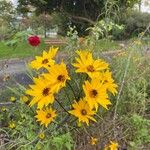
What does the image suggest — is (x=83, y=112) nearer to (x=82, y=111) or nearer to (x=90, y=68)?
(x=82, y=111)

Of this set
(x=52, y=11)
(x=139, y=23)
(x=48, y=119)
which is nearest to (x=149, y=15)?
(x=139, y=23)

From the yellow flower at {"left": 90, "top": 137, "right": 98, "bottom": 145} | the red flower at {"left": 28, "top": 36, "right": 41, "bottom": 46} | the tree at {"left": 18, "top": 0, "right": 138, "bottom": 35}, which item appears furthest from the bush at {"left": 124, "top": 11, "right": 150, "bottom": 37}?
the yellow flower at {"left": 90, "top": 137, "right": 98, "bottom": 145}

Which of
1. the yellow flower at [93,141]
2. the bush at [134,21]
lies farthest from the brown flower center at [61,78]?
the bush at [134,21]

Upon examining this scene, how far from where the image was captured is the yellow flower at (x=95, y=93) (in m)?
2.88

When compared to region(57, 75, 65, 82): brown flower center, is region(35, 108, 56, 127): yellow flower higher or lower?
lower

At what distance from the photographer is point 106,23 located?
5.34 metres

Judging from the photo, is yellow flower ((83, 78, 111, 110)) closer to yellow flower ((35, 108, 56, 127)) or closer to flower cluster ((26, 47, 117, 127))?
flower cluster ((26, 47, 117, 127))

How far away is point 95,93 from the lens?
9.45 feet

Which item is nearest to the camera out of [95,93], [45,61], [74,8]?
[95,93]

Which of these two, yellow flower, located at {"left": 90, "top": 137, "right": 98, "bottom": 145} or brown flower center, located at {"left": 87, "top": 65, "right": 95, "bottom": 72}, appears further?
yellow flower, located at {"left": 90, "top": 137, "right": 98, "bottom": 145}

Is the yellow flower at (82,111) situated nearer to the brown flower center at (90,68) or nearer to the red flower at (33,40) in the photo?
the brown flower center at (90,68)

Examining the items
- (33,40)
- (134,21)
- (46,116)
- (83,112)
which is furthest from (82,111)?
(134,21)

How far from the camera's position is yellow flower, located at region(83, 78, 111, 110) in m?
2.88

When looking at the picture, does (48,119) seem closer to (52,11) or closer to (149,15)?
(52,11)
